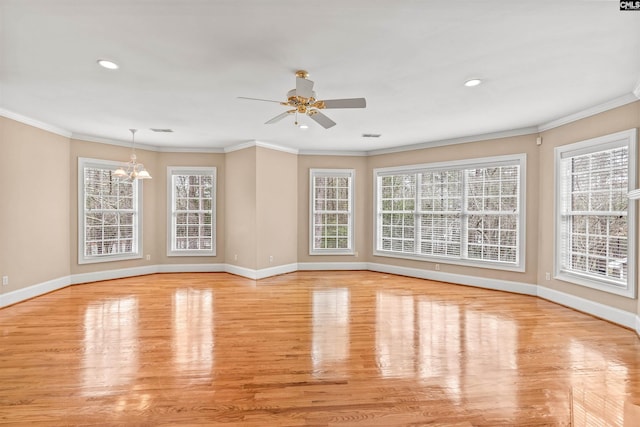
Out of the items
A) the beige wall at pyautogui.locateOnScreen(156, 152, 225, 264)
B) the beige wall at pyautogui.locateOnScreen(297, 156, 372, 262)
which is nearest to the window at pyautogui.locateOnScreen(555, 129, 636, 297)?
the beige wall at pyautogui.locateOnScreen(297, 156, 372, 262)

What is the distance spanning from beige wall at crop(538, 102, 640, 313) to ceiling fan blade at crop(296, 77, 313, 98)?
12.5 ft

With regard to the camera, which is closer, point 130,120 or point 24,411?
point 24,411

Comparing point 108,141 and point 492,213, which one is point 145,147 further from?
point 492,213

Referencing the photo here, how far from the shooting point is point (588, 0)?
1996mm

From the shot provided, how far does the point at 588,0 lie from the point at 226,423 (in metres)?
3.52

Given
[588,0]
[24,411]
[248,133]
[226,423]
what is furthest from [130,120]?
[588,0]

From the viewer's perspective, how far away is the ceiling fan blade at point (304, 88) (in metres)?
2.72

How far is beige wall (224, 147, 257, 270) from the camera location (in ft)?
20.6

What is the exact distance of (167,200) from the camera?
6.78 meters

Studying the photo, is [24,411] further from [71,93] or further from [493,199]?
[493,199]

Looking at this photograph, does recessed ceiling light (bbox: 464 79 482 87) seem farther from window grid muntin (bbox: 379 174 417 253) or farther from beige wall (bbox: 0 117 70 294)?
beige wall (bbox: 0 117 70 294)

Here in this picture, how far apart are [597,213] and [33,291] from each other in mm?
8133

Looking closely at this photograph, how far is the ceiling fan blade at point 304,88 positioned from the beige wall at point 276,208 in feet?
11.5

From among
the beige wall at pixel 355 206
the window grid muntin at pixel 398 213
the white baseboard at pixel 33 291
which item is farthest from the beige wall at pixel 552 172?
the white baseboard at pixel 33 291
